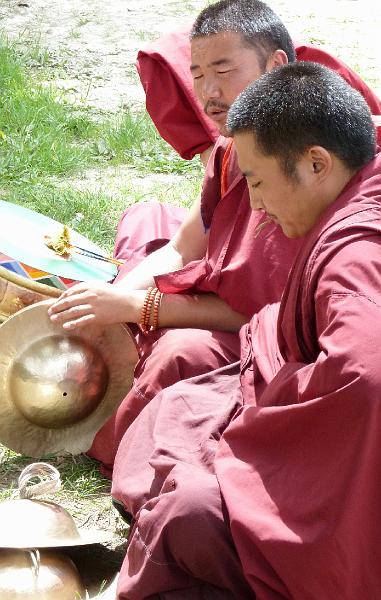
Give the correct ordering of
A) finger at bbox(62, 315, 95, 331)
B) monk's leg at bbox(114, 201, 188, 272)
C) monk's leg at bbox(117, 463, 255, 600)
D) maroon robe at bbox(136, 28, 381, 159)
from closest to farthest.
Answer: monk's leg at bbox(117, 463, 255, 600) → finger at bbox(62, 315, 95, 331) → monk's leg at bbox(114, 201, 188, 272) → maroon robe at bbox(136, 28, 381, 159)

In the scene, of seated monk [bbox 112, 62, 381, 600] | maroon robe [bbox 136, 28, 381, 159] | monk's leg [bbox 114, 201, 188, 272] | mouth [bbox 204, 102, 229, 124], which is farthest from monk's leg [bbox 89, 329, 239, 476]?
maroon robe [bbox 136, 28, 381, 159]

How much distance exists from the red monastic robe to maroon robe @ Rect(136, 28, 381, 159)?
2508 mm

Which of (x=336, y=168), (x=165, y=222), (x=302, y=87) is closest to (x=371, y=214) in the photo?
(x=336, y=168)

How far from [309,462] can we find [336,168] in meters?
0.83

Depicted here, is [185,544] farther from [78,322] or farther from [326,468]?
[78,322]

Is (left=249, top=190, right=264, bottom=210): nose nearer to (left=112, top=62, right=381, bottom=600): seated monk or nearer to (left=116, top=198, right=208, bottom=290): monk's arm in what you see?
(left=112, top=62, right=381, bottom=600): seated monk

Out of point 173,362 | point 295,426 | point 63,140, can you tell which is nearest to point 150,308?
point 173,362

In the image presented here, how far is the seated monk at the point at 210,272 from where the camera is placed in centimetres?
401

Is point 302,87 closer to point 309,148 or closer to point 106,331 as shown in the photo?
point 309,148

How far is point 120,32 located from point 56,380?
665 centimetres

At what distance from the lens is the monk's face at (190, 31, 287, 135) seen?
431cm

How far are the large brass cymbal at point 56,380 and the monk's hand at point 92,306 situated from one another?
5 cm

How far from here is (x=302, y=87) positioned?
3246 millimetres

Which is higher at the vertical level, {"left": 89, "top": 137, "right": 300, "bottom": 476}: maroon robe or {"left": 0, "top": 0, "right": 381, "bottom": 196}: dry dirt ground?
{"left": 89, "top": 137, "right": 300, "bottom": 476}: maroon robe
